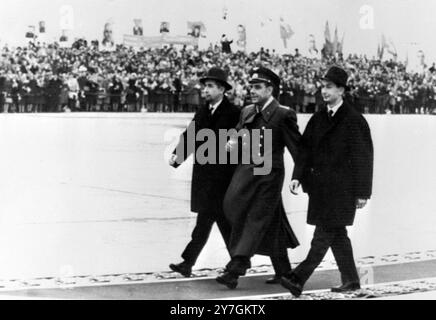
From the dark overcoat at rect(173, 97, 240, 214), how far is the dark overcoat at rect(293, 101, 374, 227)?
0.70 m

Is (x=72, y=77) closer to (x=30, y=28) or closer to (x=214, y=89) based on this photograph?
(x=30, y=28)

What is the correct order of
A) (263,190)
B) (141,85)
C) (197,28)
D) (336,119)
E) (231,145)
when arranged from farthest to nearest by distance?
(141,85)
(197,28)
(231,145)
(263,190)
(336,119)

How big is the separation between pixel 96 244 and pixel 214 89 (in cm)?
209

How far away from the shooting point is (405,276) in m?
8.18

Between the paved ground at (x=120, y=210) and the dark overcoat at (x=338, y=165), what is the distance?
1212 millimetres

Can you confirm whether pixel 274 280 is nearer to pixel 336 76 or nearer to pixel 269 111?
pixel 269 111

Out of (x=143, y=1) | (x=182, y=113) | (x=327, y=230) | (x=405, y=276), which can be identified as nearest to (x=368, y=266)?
(x=405, y=276)

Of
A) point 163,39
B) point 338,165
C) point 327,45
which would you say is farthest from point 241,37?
point 338,165

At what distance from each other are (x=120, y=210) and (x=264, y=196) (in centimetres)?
359

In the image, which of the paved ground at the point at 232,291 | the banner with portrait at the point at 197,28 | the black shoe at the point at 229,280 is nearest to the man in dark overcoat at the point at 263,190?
the black shoe at the point at 229,280

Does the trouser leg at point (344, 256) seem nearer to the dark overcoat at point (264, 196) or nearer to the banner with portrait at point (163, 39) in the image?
the dark overcoat at point (264, 196)

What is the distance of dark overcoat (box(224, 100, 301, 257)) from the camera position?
7.68 meters

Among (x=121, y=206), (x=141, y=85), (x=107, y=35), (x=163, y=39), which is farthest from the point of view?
(x=141, y=85)

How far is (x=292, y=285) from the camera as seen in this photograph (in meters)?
7.43
